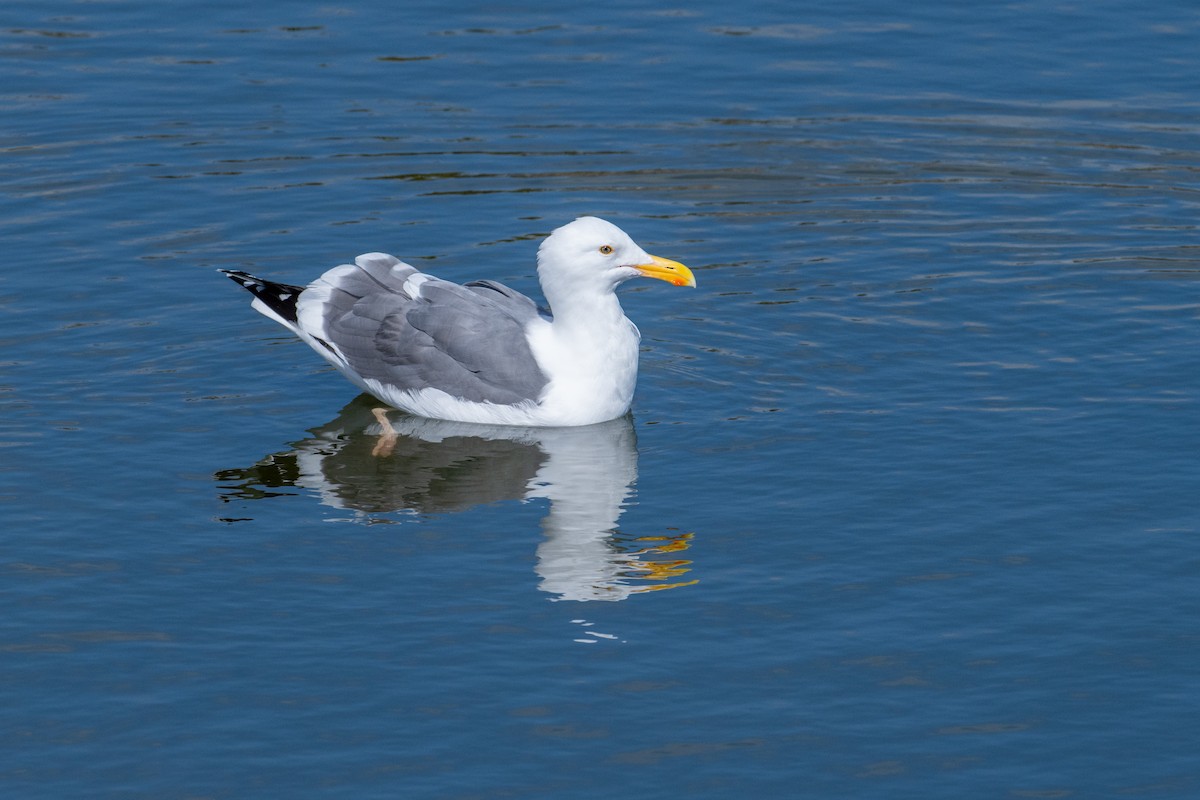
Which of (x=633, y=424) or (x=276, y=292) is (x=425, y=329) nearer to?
(x=276, y=292)

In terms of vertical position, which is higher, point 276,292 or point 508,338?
point 276,292

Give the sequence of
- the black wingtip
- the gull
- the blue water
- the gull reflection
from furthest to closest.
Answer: the black wingtip, the gull, the gull reflection, the blue water

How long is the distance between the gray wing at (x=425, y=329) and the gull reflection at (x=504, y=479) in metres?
0.42

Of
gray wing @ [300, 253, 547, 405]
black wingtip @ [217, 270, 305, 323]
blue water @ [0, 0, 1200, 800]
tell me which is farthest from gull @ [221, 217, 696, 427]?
blue water @ [0, 0, 1200, 800]

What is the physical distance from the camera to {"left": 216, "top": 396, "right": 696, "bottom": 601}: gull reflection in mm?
12688

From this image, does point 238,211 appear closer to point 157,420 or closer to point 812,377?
point 157,420

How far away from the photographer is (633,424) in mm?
15344

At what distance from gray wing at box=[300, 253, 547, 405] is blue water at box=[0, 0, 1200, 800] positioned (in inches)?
19.0

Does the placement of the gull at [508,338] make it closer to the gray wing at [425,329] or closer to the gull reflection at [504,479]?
the gray wing at [425,329]

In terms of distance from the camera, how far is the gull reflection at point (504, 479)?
1269 centimetres

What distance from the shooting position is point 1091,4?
24547 millimetres

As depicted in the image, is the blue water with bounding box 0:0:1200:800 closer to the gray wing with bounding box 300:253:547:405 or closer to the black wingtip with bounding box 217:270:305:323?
the gray wing with bounding box 300:253:547:405

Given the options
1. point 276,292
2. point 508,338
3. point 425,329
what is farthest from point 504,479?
point 276,292

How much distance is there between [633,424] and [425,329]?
1.81m
